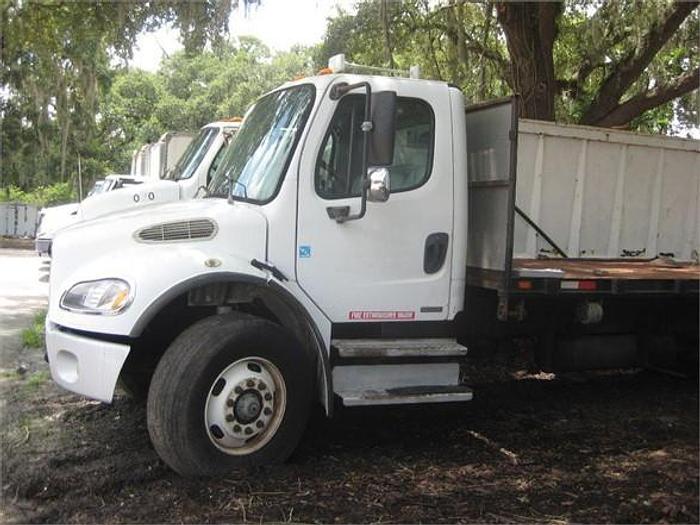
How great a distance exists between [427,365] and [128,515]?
2321mm

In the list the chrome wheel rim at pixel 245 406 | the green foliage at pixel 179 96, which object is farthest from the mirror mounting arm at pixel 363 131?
the green foliage at pixel 179 96

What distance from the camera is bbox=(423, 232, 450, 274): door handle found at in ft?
17.7

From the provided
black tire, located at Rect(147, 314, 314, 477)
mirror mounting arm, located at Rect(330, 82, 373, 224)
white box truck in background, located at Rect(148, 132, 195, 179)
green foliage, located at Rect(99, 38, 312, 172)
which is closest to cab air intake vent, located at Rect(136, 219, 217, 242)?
black tire, located at Rect(147, 314, 314, 477)

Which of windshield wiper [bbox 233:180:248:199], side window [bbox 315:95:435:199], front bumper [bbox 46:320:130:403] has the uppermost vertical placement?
side window [bbox 315:95:435:199]

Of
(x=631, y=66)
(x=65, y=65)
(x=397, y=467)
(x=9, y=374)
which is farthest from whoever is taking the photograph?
(x=65, y=65)

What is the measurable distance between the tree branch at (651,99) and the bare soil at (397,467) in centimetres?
576

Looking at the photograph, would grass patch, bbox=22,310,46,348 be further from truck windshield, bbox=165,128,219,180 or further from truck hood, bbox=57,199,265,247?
truck hood, bbox=57,199,265,247

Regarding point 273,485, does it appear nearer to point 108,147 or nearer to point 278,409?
point 278,409

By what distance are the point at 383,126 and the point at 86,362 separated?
2383mm

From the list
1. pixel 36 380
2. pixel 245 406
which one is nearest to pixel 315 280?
pixel 245 406

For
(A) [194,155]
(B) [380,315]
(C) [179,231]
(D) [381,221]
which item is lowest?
(B) [380,315]

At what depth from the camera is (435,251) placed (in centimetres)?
543

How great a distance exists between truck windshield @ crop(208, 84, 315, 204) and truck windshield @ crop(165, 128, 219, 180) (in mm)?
5356

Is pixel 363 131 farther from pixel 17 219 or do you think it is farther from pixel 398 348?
pixel 17 219
